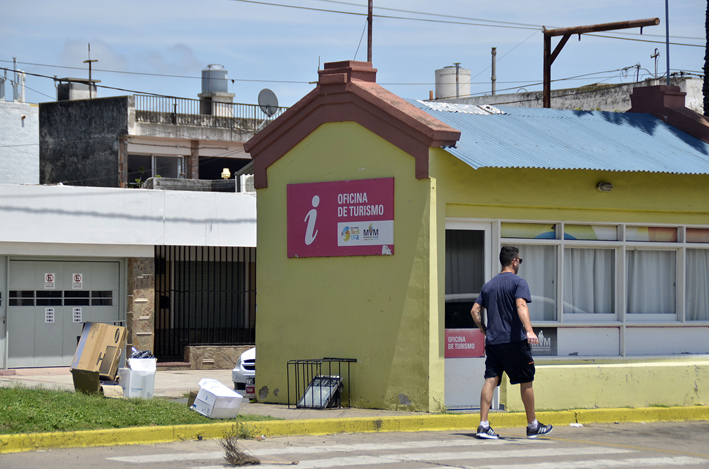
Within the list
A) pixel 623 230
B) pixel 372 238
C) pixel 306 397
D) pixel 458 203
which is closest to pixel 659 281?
pixel 623 230

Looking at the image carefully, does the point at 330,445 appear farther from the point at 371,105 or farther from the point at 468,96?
the point at 468,96

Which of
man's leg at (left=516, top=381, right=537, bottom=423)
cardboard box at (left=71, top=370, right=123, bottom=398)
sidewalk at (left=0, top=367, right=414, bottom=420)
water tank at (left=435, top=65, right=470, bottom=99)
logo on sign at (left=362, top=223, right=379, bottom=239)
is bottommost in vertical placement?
sidewalk at (left=0, top=367, right=414, bottom=420)

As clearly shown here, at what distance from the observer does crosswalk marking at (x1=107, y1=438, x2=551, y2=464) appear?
24.6 ft

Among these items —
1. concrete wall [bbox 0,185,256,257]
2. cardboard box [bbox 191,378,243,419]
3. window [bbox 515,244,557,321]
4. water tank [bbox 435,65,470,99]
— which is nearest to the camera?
cardboard box [bbox 191,378,243,419]

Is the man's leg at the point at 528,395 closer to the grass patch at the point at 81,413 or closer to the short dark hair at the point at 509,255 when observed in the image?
the short dark hair at the point at 509,255

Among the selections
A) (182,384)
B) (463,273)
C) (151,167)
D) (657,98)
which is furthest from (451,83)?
(463,273)

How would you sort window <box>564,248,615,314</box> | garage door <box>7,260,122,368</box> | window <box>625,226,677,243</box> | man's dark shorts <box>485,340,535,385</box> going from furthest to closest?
garage door <box>7,260,122,368</box>
window <box>625,226,677,243</box>
window <box>564,248,615,314</box>
man's dark shorts <box>485,340,535,385</box>

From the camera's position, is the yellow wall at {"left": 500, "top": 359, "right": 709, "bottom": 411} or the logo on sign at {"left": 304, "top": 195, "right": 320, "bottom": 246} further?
the logo on sign at {"left": 304, "top": 195, "right": 320, "bottom": 246}

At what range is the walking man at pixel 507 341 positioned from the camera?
8.60m

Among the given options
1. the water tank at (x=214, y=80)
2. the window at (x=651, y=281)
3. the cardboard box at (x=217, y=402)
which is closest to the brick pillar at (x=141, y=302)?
the cardboard box at (x=217, y=402)

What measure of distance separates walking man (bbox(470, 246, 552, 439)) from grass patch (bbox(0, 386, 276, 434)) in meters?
2.67

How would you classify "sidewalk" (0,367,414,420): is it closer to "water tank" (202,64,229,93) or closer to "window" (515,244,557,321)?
"window" (515,244,557,321)

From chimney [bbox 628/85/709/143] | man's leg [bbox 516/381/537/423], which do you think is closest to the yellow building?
chimney [bbox 628/85/709/143]

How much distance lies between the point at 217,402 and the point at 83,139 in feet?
83.7
